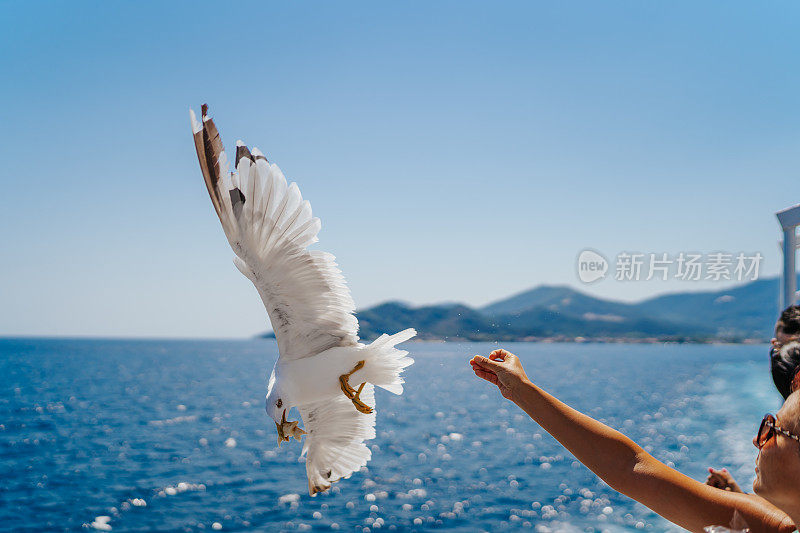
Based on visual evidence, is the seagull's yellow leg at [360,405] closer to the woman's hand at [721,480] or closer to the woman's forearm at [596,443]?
the woman's forearm at [596,443]

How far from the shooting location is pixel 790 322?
1.10 meters

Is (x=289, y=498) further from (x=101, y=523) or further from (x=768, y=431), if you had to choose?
(x=768, y=431)

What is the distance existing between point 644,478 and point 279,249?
1385 millimetres

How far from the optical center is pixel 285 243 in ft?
6.77

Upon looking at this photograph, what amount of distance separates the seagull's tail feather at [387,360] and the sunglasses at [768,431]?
3.86 ft

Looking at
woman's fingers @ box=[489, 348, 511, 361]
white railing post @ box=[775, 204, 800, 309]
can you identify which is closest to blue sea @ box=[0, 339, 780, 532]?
woman's fingers @ box=[489, 348, 511, 361]

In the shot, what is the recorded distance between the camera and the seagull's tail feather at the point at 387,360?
2.04 metres

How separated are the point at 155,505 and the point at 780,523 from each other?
14.3 metres

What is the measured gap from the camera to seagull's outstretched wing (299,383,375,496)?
2.50 meters

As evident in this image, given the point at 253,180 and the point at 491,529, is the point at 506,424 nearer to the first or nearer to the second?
the point at 491,529

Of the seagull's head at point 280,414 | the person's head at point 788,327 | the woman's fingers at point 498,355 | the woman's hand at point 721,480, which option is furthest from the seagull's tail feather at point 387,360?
the person's head at point 788,327

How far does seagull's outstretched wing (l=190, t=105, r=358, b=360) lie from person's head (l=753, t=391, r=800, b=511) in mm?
1433

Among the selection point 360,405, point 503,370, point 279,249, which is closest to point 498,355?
point 503,370

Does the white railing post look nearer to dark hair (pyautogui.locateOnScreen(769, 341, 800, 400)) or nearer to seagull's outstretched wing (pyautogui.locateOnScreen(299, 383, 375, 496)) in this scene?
dark hair (pyautogui.locateOnScreen(769, 341, 800, 400))
